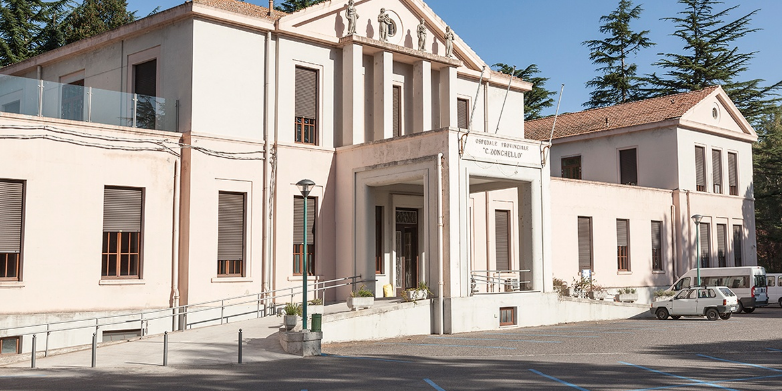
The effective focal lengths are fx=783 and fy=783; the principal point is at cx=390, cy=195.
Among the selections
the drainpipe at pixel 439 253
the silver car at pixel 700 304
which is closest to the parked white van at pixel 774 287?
the silver car at pixel 700 304

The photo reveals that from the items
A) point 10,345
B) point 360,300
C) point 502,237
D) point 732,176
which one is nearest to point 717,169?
point 732,176

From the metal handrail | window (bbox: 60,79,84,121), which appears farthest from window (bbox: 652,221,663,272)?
window (bbox: 60,79,84,121)

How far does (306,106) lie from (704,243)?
75.5ft

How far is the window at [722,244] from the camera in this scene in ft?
129

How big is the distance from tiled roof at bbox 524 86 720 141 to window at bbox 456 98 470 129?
11.5 meters

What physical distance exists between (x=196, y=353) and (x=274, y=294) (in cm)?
650

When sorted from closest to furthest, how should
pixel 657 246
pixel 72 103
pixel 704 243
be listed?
pixel 72 103, pixel 657 246, pixel 704 243

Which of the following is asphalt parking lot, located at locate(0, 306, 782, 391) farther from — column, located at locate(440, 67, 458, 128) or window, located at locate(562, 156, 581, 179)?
window, located at locate(562, 156, 581, 179)

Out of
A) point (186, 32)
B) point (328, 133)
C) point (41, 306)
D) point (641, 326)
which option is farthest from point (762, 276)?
point (41, 306)

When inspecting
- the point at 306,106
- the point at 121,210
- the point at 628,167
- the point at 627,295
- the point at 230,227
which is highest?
the point at 306,106

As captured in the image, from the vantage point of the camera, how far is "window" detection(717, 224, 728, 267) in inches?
1554

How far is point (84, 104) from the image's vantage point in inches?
861

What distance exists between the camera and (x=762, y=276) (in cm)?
3378

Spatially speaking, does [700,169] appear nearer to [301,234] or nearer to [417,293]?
[417,293]
